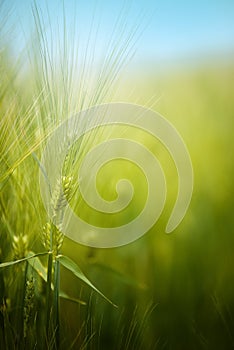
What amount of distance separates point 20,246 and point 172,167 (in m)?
0.25

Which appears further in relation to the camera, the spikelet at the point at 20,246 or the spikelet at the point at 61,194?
the spikelet at the point at 20,246

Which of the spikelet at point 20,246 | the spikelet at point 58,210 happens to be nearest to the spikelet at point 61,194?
the spikelet at point 58,210

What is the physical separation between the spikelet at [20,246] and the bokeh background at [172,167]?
0.10 meters

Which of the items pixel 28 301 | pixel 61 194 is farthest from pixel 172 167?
pixel 28 301

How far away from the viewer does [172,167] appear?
30.3 inches

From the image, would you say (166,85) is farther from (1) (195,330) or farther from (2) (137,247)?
(1) (195,330)

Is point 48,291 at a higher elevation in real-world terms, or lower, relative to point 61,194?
lower

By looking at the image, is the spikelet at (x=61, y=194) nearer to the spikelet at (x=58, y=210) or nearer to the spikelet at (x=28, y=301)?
the spikelet at (x=58, y=210)

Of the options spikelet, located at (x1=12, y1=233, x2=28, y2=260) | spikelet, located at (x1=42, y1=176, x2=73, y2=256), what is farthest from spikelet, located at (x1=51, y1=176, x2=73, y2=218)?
spikelet, located at (x1=12, y1=233, x2=28, y2=260)

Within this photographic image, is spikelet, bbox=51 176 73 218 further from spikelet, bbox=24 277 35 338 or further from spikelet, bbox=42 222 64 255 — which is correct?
spikelet, bbox=24 277 35 338

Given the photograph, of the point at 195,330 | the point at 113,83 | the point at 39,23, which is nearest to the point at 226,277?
the point at 195,330

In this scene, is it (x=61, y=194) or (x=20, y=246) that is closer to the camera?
(x=61, y=194)

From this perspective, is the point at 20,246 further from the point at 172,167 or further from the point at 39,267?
the point at 172,167

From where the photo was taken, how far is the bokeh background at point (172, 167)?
2.49 feet
